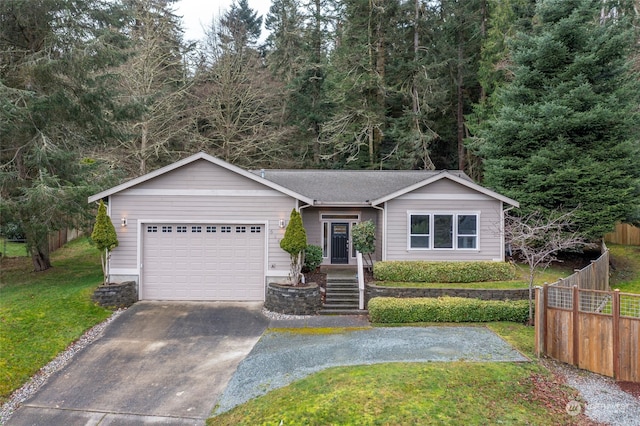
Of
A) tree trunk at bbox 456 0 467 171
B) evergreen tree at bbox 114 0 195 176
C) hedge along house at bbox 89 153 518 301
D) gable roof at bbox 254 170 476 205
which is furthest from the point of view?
tree trunk at bbox 456 0 467 171

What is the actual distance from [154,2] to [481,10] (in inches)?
782

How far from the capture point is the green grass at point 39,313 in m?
7.91

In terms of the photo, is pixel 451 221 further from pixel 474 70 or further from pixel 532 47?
pixel 474 70

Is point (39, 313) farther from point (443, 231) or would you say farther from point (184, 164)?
point (443, 231)

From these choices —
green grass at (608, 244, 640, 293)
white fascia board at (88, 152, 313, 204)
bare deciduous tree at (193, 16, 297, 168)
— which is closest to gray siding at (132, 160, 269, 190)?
white fascia board at (88, 152, 313, 204)

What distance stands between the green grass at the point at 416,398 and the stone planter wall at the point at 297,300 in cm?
407

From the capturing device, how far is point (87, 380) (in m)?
7.52

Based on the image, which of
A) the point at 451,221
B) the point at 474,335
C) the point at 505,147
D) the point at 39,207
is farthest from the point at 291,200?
the point at 505,147

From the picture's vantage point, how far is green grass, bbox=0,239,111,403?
791cm

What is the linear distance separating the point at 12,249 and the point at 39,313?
40.7 feet

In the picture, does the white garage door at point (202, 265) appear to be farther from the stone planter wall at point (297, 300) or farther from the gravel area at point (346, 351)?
the gravel area at point (346, 351)

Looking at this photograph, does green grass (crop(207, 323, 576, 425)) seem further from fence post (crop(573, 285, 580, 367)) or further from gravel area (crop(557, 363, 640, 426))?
fence post (crop(573, 285, 580, 367))

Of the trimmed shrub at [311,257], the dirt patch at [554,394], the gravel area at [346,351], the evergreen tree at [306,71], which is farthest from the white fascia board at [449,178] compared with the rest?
the evergreen tree at [306,71]

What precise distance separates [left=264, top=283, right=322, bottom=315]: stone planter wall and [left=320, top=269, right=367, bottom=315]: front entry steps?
0.36 meters
